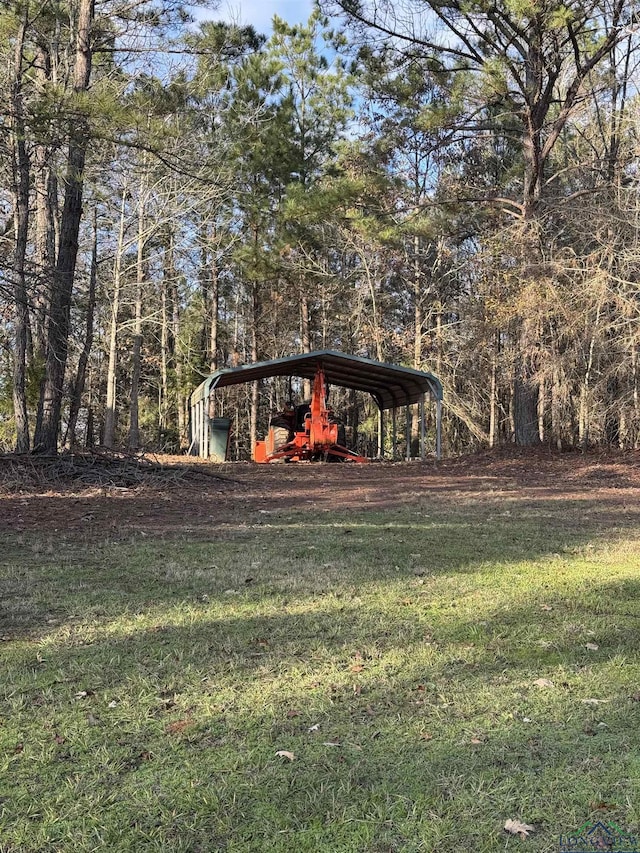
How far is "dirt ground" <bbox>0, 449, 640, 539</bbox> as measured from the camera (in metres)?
8.03

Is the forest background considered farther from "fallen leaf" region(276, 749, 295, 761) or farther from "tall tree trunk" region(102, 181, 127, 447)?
"fallen leaf" region(276, 749, 295, 761)

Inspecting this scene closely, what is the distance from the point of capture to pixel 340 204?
16.5 m

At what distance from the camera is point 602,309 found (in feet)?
48.6

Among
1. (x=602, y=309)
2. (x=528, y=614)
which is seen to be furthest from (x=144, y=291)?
(x=528, y=614)

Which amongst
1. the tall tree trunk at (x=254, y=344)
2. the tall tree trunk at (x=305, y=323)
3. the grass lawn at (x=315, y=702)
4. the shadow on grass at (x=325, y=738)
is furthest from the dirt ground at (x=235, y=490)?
the tall tree trunk at (x=305, y=323)

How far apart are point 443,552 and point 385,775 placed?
3.76 meters

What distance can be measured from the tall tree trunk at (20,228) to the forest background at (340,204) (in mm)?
66

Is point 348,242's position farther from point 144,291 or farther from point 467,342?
point 144,291

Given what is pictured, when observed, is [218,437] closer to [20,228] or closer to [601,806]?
[20,228]

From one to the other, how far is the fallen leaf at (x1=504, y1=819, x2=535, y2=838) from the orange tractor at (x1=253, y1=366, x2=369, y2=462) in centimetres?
1602

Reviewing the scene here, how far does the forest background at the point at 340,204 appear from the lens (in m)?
10.5

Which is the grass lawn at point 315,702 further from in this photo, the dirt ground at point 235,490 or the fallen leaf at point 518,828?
the dirt ground at point 235,490

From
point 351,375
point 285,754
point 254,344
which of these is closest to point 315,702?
point 285,754

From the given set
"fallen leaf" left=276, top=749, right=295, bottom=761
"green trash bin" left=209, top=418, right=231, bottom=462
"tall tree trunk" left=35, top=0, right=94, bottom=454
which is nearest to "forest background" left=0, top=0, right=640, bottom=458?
"tall tree trunk" left=35, top=0, right=94, bottom=454
